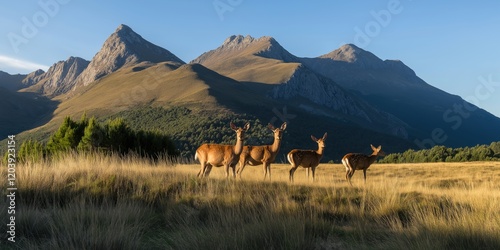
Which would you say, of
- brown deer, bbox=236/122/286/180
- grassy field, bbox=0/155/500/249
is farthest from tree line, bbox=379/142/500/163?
grassy field, bbox=0/155/500/249

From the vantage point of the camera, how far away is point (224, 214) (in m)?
8.03

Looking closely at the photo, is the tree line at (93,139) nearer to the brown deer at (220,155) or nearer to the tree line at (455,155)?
the brown deer at (220,155)

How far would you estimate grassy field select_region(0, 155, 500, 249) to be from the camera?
5.98 metres

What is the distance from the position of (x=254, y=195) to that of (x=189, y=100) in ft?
430

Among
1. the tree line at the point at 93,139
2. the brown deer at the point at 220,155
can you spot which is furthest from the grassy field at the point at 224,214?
the tree line at the point at 93,139

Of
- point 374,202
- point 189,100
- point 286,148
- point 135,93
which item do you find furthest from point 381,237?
point 135,93

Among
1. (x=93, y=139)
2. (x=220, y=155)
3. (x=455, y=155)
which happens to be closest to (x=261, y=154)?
(x=220, y=155)

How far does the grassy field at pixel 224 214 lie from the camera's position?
A: 5.98 meters

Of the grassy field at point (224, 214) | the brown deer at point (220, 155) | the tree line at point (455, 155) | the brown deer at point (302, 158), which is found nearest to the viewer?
the grassy field at point (224, 214)

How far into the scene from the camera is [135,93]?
180625mm

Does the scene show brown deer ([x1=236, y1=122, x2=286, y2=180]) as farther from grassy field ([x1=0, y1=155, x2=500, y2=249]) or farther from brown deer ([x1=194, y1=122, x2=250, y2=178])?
grassy field ([x1=0, y1=155, x2=500, y2=249])

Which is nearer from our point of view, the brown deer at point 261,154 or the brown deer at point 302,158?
the brown deer at point 261,154

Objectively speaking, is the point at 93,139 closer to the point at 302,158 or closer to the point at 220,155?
the point at 220,155

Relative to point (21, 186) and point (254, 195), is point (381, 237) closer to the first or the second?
point (254, 195)
